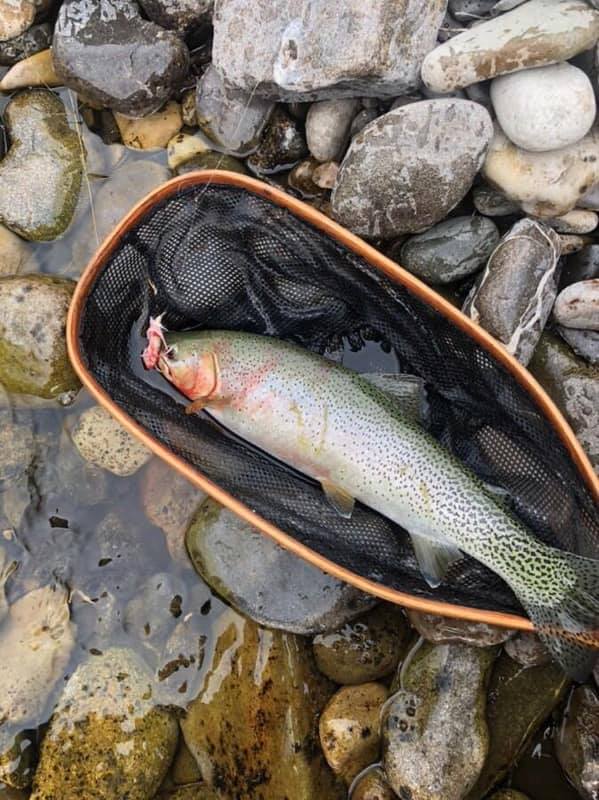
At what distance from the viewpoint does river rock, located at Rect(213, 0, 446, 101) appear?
3.29 meters

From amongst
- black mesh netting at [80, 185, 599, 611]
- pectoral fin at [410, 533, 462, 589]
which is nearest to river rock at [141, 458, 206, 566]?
black mesh netting at [80, 185, 599, 611]

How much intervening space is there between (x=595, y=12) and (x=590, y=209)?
0.84 m

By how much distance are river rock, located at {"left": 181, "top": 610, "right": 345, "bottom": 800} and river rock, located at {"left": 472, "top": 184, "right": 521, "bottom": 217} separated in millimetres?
2270

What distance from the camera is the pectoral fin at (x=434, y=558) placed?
325cm

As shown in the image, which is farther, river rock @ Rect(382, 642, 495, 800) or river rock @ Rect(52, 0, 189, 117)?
river rock @ Rect(52, 0, 189, 117)

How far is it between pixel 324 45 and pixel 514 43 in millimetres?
810

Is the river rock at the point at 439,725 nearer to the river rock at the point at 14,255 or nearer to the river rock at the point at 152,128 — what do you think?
the river rock at the point at 14,255

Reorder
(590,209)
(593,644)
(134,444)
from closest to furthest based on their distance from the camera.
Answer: (593,644) < (590,209) < (134,444)

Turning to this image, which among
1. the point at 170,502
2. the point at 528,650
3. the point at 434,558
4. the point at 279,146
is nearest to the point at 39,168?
the point at 279,146

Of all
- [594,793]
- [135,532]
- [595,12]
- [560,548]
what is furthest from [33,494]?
[595,12]

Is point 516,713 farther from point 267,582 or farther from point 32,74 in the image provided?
point 32,74

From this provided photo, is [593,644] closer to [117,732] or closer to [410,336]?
[410,336]

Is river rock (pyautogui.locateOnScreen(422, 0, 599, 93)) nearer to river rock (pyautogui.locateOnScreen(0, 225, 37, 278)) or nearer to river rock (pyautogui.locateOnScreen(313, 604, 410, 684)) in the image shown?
river rock (pyautogui.locateOnScreen(0, 225, 37, 278))

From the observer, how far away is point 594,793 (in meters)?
3.35
